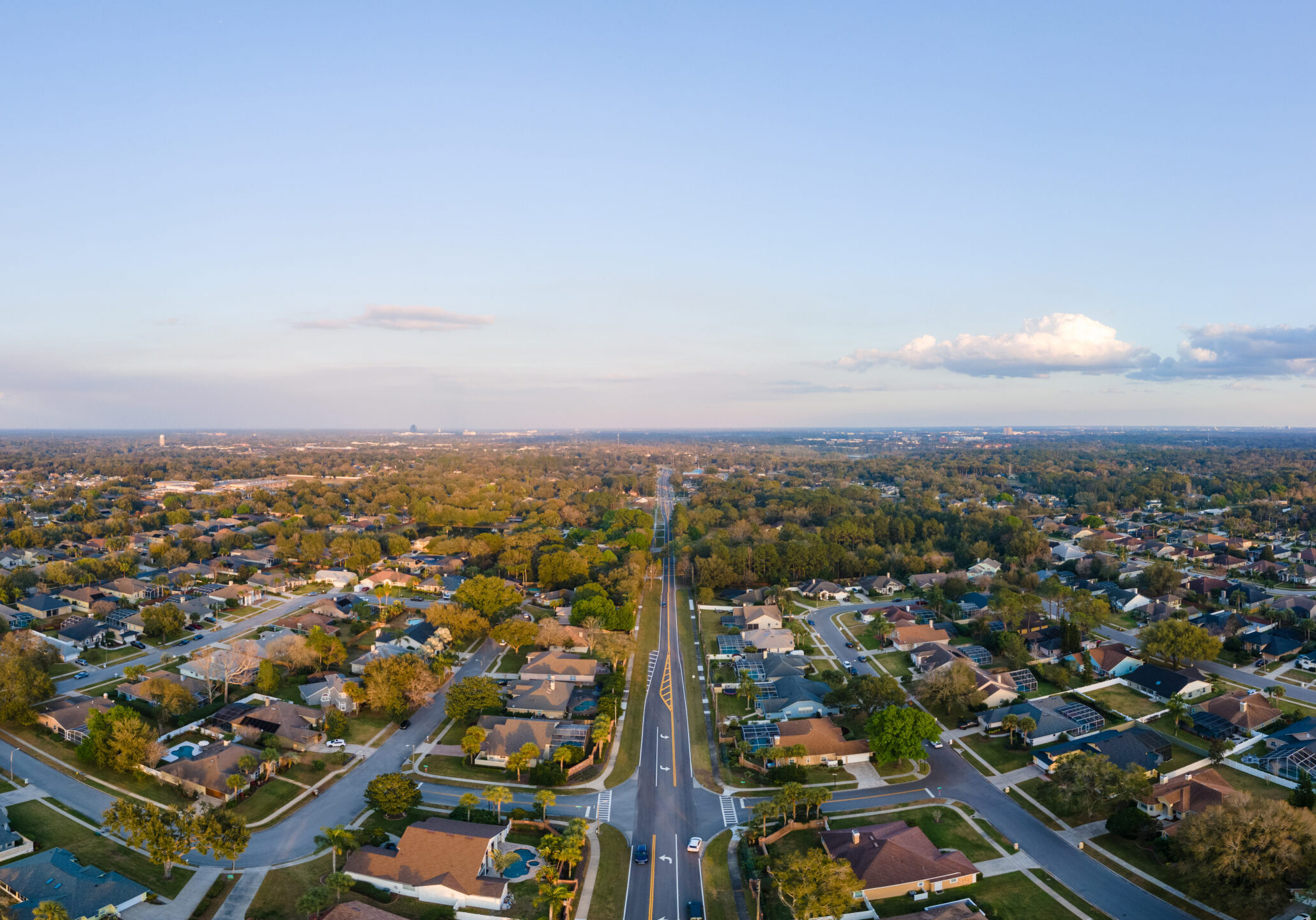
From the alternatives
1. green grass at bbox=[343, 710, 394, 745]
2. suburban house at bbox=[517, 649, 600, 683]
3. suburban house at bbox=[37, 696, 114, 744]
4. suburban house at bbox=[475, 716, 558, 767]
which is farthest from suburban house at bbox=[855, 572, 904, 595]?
suburban house at bbox=[37, 696, 114, 744]

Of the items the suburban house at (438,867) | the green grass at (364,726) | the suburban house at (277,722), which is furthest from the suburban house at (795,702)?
the suburban house at (277,722)

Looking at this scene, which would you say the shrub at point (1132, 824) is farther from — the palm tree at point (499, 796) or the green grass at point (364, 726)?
the green grass at point (364, 726)

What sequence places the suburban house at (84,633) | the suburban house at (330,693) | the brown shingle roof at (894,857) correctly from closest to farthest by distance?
1. the brown shingle roof at (894,857)
2. the suburban house at (330,693)
3. the suburban house at (84,633)

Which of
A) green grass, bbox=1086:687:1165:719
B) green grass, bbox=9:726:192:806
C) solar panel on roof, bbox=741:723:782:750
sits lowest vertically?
green grass, bbox=1086:687:1165:719

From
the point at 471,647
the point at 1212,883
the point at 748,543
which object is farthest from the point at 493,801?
the point at 748,543

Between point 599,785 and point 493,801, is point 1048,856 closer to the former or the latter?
point 599,785

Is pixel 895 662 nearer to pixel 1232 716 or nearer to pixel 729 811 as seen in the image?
pixel 1232 716

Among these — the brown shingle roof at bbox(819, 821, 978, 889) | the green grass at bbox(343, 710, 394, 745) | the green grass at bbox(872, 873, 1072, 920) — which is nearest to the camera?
the green grass at bbox(872, 873, 1072, 920)

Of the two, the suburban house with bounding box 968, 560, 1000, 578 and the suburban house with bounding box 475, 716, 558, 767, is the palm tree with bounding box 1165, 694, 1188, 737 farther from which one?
the suburban house with bounding box 475, 716, 558, 767
